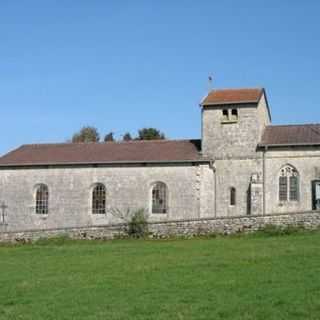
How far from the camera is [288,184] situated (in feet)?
119

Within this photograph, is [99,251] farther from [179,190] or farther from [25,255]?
[179,190]

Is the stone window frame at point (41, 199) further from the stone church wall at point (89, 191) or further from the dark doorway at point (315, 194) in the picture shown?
the dark doorway at point (315, 194)

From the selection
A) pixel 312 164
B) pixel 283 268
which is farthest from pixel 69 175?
pixel 283 268

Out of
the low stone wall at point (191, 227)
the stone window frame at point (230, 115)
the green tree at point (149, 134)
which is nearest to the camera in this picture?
the low stone wall at point (191, 227)

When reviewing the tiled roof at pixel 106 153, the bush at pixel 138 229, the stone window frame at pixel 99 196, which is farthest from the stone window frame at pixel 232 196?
the stone window frame at pixel 99 196

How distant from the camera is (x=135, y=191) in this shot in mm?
38000

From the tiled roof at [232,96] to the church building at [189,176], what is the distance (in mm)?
63

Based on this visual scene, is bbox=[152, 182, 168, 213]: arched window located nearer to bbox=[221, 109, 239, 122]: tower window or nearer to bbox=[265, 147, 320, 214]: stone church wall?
bbox=[221, 109, 239, 122]: tower window

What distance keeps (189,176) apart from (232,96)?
19.3 ft

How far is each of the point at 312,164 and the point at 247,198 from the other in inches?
171

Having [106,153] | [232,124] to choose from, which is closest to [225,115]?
[232,124]

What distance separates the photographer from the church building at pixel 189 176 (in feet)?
119

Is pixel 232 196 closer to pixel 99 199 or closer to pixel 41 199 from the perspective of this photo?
pixel 99 199

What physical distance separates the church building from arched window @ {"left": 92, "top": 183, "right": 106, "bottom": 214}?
→ 6cm
